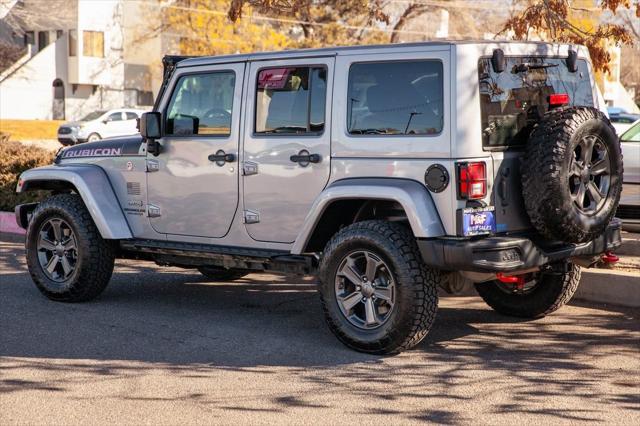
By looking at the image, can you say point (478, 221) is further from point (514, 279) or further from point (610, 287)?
point (610, 287)

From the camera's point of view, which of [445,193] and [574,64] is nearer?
[445,193]

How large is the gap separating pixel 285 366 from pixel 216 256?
5.02 feet

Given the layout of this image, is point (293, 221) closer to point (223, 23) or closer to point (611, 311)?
point (611, 311)

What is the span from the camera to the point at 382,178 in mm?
6879

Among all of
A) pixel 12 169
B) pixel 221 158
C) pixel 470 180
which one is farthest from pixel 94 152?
pixel 12 169

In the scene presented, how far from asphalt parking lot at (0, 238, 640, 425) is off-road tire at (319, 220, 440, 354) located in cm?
14

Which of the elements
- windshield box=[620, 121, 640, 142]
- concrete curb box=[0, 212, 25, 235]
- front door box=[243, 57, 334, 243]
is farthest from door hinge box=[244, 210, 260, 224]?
concrete curb box=[0, 212, 25, 235]

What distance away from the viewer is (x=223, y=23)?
1897 inches

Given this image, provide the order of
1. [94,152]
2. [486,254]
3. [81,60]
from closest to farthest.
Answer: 1. [486,254]
2. [94,152]
3. [81,60]

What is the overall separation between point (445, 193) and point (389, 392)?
136 centimetres

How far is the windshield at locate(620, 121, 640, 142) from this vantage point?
1204cm

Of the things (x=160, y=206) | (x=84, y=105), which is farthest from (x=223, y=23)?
(x=160, y=206)

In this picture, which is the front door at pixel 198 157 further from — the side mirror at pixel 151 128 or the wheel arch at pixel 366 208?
the wheel arch at pixel 366 208

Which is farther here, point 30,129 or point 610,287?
point 30,129
